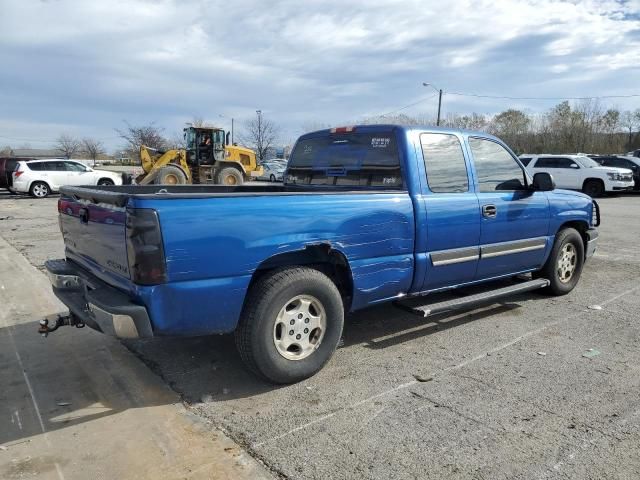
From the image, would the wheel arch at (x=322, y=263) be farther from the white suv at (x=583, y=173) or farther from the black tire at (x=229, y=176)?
the white suv at (x=583, y=173)

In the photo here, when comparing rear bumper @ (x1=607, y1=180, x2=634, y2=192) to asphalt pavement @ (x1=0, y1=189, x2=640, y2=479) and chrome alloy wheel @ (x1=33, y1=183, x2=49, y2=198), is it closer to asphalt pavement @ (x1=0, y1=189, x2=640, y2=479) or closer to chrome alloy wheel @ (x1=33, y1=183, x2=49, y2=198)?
asphalt pavement @ (x1=0, y1=189, x2=640, y2=479)

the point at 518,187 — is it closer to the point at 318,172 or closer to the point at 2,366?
the point at 318,172

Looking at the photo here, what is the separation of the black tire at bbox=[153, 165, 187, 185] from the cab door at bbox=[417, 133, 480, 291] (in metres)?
16.6

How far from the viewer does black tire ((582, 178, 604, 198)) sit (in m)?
21.4

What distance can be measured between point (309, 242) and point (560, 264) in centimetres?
377

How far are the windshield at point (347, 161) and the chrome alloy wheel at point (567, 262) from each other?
2.70 m

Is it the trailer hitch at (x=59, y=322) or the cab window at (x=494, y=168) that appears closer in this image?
the trailer hitch at (x=59, y=322)

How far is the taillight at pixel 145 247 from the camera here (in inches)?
117

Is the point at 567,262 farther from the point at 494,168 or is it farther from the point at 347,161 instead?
the point at 347,161

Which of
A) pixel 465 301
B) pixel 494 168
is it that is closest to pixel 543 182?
pixel 494 168

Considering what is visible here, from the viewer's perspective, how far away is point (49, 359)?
4.23 metres

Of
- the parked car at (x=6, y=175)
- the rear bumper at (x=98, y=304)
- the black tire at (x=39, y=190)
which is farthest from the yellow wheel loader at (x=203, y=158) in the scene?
the rear bumper at (x=98, y=304)

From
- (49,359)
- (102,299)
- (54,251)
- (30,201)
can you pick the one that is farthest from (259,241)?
(30,201)

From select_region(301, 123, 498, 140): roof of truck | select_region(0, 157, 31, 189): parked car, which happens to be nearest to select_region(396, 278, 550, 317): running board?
select_region(301, 123, 498, 140): roof of truck
